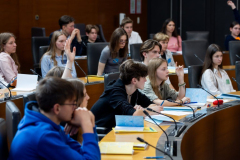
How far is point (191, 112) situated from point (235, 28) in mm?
4757

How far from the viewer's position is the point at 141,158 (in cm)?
195

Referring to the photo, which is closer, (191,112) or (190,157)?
(190,157)

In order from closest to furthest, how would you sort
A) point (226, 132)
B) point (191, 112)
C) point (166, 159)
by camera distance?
point (166, 159) → point (191, 112) → point (226, 132)

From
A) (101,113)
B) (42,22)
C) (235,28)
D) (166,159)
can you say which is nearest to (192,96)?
(101,113)

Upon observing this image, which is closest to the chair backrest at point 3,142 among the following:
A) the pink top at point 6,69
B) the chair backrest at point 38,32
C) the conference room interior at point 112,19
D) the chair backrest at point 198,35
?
the conference room interior at point 112,19

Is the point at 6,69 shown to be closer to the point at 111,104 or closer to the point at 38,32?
the point at 111,104

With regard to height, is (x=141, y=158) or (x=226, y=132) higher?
(x=141, y=158)

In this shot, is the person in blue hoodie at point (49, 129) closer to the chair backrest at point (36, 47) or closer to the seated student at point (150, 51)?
the seated student at point (150, 51)

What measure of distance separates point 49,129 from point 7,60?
3.04 meters

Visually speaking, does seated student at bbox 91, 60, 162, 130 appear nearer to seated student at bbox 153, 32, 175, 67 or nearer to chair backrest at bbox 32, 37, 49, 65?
seated student at bbox 153, 32, 175, 67

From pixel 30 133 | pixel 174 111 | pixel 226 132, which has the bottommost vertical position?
pixel 226 132

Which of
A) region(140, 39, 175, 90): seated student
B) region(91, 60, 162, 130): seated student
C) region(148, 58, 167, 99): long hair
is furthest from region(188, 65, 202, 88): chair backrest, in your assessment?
region(91, 60, 162, 130): seated student

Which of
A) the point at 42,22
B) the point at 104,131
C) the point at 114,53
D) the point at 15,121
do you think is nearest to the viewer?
the point at 15,121

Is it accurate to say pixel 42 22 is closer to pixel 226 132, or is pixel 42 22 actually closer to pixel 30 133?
pixel 226 132
